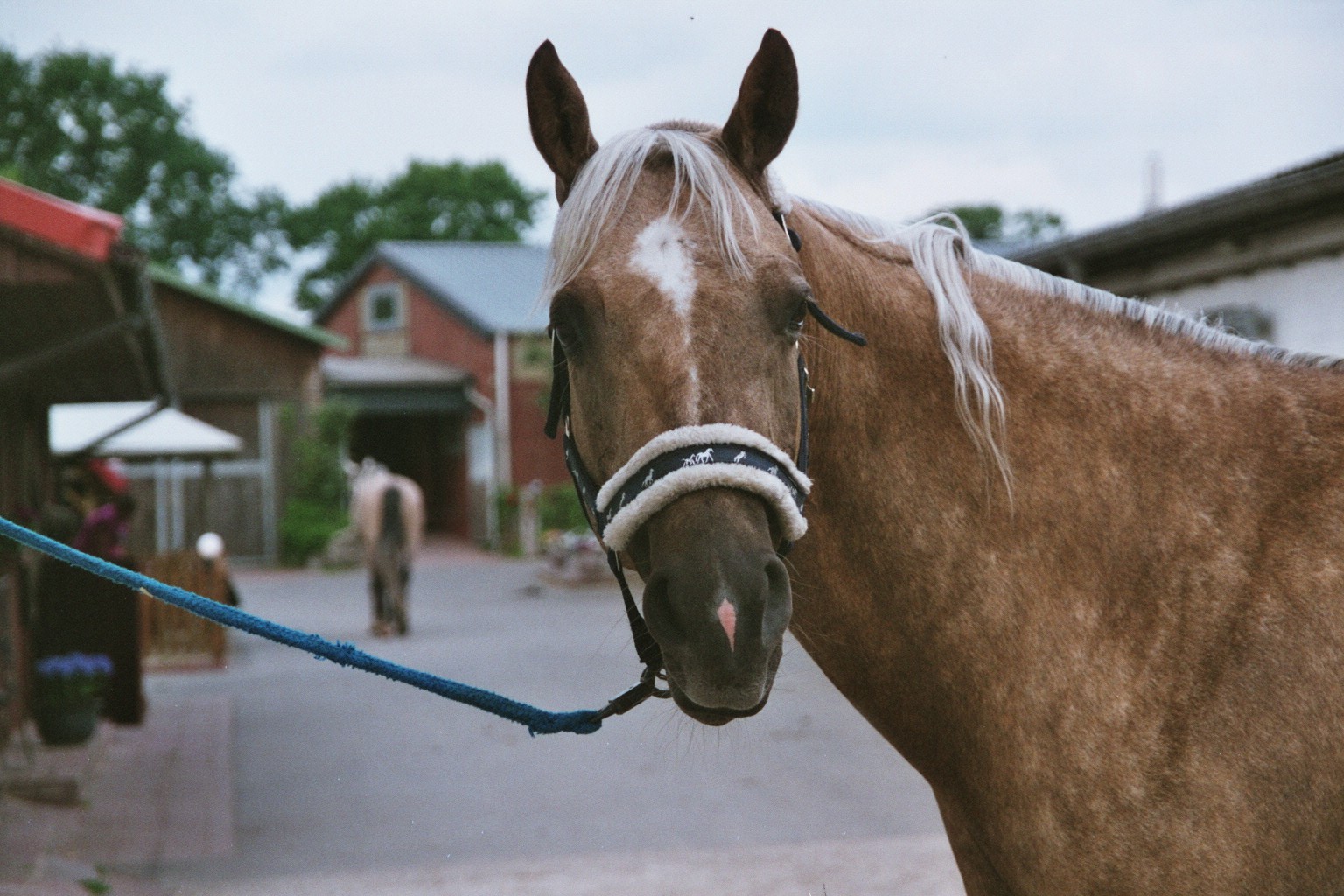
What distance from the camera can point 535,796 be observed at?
6.37 meters

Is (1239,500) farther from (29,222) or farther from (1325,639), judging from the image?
(29,222)

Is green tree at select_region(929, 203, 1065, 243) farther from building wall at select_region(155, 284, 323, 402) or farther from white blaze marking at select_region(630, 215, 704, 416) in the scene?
white blaze marking at select_region(630, 215, 704, 416)

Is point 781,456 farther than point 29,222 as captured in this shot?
No

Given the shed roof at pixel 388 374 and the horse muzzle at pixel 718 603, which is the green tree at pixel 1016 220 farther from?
the horse muzzle at pixel 718 603

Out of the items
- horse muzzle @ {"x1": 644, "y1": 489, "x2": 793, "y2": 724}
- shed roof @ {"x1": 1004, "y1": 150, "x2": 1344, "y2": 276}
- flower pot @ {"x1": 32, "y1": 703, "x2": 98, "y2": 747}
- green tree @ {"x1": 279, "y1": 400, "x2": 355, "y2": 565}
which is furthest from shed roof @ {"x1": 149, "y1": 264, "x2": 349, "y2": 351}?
horse muzzle @ {"x1": 644, "y1": 489, "x2": 793, "y2": 724}

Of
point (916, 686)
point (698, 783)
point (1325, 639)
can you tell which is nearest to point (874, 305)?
point (916, 686)

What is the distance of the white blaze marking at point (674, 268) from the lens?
61.9 inches

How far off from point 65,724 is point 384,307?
2548 centimetres

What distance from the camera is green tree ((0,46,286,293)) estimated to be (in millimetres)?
37844

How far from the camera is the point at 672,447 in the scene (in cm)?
153

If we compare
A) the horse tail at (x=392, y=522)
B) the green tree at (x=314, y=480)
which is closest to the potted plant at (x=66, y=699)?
the horse tail at (x=392, y=522)

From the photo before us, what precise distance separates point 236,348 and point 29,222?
19709 mm

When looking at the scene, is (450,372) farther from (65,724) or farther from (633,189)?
(633,189)

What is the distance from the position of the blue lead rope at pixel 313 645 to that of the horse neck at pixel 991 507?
0.51 meters
